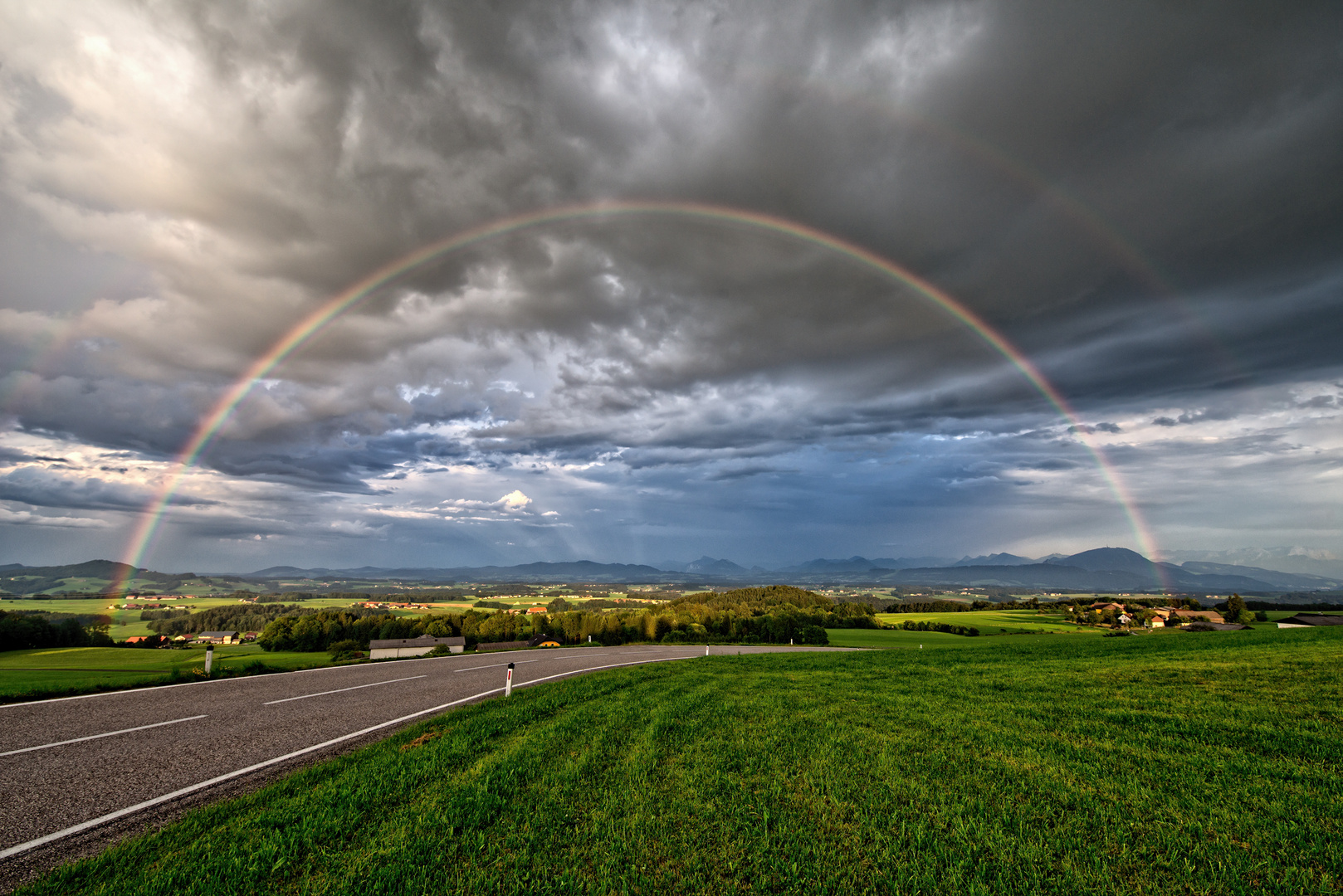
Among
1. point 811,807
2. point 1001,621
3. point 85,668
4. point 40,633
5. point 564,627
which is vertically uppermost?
point 811,807

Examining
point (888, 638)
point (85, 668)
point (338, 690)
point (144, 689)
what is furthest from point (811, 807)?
point (888, 638)

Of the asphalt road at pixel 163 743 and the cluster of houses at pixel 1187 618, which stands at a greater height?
the asphalt road at pixel 163 743

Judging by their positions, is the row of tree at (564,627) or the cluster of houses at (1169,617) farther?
the cluster of houses at (1169,617)

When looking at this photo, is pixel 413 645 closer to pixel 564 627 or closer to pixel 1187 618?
pixel 564 627

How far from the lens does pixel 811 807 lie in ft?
20.5

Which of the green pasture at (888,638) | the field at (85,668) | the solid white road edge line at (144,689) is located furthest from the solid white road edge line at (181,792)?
the green pasture at (888,638)

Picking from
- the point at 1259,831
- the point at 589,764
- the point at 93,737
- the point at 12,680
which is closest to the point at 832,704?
the point at 589,764

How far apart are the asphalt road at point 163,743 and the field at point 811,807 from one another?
918 mm

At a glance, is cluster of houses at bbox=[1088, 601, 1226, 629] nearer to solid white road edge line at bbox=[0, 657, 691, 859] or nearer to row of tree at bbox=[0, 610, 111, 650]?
solid white road edge line at bbox=[0, 657, 691, 859]

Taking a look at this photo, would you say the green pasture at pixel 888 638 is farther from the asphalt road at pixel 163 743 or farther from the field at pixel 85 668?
the field at pixel 85 668

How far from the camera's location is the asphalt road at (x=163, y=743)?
6.29 metres

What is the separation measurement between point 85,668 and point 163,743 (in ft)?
55.8

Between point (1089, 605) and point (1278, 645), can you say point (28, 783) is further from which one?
point (1089, 605)

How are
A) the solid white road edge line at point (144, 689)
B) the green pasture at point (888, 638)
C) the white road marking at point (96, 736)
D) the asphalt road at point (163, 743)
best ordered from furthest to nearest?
1. the green pasture at point (888, 638)
2. the solid white road edge line at point (144, 689)
3. the white road marking at point (96, 736)
4. the asphalt road at point (163, 743)
